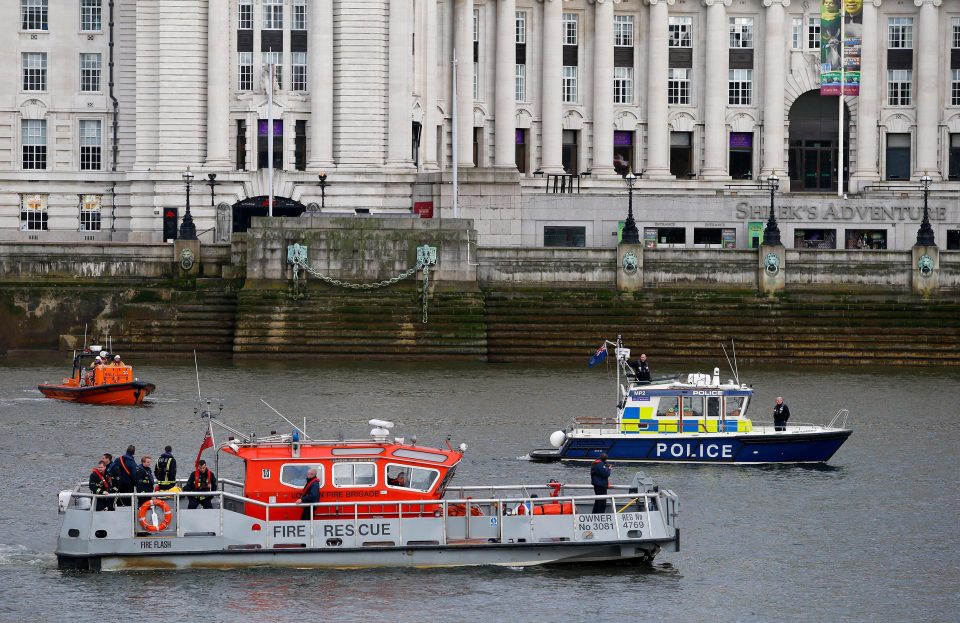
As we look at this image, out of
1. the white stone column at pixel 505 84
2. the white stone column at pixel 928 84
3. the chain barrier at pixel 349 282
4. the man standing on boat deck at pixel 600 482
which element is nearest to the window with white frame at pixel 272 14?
the white stone column at pixel 505 84

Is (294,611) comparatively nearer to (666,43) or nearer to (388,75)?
(388,75)

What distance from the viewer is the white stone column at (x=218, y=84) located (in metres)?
112

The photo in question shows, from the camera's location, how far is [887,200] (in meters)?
108

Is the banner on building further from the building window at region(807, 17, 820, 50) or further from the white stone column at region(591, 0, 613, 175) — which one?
the white stone column at region(591, 0, 613, 175)

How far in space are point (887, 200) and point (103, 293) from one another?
42.5 m

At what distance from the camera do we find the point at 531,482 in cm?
5934

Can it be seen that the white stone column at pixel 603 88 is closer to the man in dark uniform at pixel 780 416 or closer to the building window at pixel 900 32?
the building window at pixel 900 32

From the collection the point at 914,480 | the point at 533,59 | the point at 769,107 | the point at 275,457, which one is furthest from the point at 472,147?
the point at 275,457

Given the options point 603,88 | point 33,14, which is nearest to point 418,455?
point 33,14

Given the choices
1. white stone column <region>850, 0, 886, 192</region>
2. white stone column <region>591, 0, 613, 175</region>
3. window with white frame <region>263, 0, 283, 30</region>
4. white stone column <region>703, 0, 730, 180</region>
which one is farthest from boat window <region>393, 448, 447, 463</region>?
white stone column <region>850, 0, 886, 192</region>

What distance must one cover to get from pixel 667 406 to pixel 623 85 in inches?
2774

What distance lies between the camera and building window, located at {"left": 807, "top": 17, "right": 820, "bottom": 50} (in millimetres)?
131125

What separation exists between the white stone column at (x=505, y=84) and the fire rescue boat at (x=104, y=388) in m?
52.6

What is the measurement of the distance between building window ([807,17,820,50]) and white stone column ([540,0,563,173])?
16528 mm
